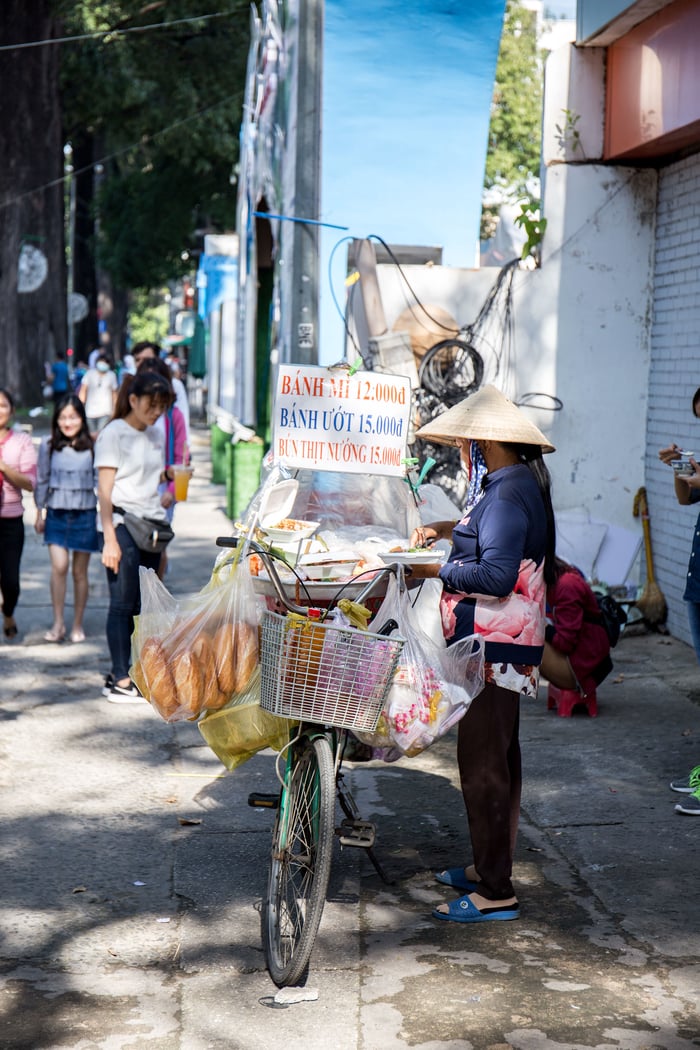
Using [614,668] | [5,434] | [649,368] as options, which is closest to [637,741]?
[614,668]

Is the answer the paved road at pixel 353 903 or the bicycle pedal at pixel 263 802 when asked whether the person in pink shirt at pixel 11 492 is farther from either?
the bicycle pedal at pixel 263 802

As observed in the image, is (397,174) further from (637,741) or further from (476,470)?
(476,470)

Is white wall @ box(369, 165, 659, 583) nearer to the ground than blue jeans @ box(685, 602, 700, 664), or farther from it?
farther from it

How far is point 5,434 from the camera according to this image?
9.23 metres

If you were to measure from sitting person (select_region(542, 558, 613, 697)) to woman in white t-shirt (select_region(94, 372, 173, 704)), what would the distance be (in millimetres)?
2299

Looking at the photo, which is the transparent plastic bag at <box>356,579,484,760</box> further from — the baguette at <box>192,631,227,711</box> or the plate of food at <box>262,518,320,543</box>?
the plate of food at <box>262,518,320,543</box>

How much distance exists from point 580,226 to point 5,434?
14.7 feet

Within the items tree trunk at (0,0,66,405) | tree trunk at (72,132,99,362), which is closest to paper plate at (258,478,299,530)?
tree trunk at (0,0,66,405)

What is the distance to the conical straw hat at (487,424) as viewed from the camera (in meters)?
4.63

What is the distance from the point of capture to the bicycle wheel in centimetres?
412

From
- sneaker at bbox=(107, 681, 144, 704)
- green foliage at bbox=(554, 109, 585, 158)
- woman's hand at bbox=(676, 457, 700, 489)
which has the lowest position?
sneaker at bbox=(107, 681, 144, 704)

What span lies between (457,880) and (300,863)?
3.26 feet

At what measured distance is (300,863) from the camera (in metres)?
4.32

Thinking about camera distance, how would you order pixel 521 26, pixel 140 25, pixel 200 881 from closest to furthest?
1. pixel 200 881
2. pixel 140 25
3. pixel 521 26
